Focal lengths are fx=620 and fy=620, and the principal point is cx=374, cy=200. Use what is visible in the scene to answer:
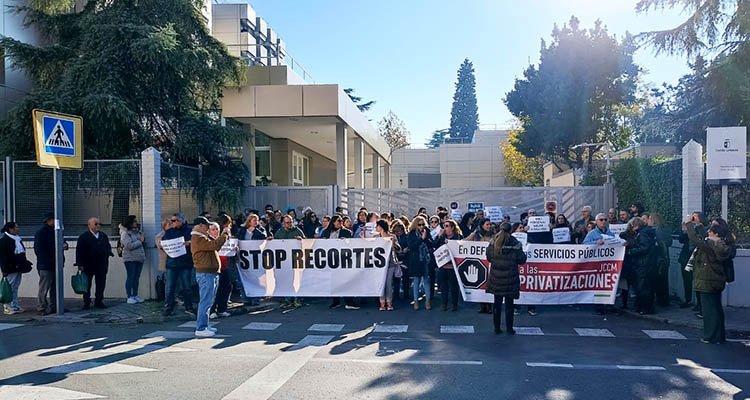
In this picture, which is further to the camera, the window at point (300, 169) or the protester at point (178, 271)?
the window at point (300, 169)

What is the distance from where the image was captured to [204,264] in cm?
928

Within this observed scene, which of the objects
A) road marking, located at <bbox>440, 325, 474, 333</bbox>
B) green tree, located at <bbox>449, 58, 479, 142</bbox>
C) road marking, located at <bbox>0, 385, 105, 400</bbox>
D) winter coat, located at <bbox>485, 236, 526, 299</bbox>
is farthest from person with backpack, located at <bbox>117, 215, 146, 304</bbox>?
green tree, located at <bbox>449, 58, 479, 142</bbox>

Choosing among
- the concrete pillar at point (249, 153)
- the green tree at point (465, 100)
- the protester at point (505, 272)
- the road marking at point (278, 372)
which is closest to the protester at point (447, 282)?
the protester at point (505, 272)

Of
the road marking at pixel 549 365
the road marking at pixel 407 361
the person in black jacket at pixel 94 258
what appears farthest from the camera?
the person in black jacket at pixel 94 258

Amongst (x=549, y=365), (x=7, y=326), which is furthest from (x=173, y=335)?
(x=549, y=365)

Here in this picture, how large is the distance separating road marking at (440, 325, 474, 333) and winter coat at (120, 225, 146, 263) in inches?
245

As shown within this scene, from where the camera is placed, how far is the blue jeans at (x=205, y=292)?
30.7ft

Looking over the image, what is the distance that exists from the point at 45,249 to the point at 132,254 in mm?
1526

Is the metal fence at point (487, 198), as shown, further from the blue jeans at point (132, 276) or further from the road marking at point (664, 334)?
the road marking at point (664, 334)

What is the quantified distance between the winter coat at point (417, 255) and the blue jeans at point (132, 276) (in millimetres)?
5391

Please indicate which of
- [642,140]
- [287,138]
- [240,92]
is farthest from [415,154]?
[240,92]

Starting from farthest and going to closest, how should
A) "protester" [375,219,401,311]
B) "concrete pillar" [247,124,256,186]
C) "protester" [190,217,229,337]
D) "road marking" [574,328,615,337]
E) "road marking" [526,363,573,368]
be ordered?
"concrete pillar" [247,124,256,186]
"protester" [375,219,401,311]
"road marking" [574,328,615,337]
"protester" [190,217,229,337]
"road marking" [526,363,573,368]

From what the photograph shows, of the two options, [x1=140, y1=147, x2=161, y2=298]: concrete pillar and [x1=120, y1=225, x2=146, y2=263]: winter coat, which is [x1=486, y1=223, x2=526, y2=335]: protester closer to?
[x1=120, y1=225, x2=146, y2=263]: winter coat

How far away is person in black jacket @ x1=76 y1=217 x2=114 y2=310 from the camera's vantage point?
38.2ft
